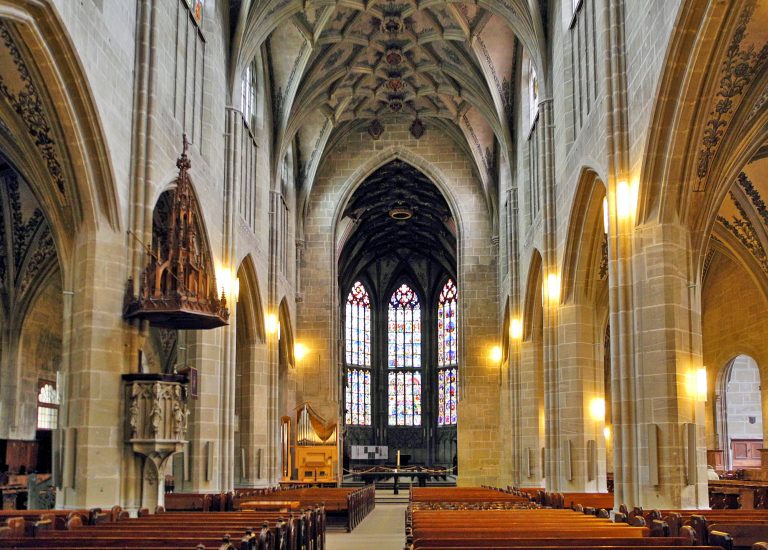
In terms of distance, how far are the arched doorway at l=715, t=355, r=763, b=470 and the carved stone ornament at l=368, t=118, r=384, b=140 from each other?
591 inches

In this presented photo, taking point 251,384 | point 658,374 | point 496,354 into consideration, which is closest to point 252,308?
point 251,384

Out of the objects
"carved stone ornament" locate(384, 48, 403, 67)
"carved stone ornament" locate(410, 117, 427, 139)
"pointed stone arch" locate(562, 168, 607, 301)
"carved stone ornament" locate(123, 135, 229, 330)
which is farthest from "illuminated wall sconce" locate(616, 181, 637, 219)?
"carved stone ornament" locate(410, 117, 427, 139)

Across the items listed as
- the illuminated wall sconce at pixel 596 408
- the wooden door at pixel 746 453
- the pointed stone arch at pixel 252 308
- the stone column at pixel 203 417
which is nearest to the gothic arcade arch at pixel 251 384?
the pointed stone arch at pixel 252 308

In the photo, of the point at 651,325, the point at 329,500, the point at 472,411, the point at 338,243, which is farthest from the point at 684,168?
the point at 338,243

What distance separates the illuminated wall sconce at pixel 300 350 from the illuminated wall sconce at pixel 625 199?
21029 mm

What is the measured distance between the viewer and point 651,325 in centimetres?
1316

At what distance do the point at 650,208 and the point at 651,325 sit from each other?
5.80ft

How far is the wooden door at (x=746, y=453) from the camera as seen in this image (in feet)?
94.6

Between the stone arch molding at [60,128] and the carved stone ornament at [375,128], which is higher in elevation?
the carved stone ornament at [375,128]

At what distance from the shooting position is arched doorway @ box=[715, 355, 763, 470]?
28625 mm

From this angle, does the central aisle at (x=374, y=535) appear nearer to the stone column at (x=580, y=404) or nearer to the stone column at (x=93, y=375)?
the stone column at (x=580, y=404)

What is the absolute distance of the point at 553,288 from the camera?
2022 cm

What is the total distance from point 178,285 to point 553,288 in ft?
30.9

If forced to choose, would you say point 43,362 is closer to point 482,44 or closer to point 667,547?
point 482,44
